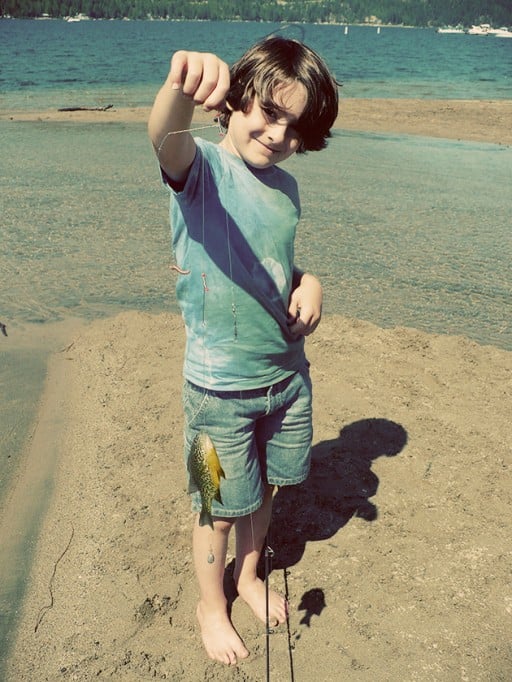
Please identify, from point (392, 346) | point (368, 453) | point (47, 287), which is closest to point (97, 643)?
point (368, 453)

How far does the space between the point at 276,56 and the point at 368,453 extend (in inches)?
89.4

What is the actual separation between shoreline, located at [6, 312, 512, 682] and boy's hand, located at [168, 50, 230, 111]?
198 centimetres

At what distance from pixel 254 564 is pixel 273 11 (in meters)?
158

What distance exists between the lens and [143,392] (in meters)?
4.23

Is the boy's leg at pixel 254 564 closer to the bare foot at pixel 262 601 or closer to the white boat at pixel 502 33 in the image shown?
the bare foot at pixel 262 601

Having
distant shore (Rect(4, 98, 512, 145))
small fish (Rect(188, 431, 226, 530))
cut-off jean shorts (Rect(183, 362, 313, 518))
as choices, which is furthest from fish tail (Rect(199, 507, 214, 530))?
distant shore (Rect(4, 98, 512, 145))

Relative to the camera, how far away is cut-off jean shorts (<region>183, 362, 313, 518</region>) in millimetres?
2312

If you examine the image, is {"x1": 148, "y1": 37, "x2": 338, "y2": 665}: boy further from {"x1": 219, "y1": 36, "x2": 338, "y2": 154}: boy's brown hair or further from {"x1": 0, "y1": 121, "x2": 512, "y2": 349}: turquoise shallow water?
{"x1": 0, "y1": 121, "x2": 512, "y2": 349}: turquoise shallow water

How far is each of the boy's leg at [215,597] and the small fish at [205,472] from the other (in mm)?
290

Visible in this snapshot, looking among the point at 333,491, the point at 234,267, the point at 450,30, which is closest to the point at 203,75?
the point at 234,267

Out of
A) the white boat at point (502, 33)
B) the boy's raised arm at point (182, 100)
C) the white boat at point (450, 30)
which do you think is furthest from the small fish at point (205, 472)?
the white boat at point (450, 30)

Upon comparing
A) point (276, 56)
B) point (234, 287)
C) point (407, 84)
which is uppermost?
point (276, 56)

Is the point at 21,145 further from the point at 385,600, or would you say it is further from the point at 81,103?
the point at 385,600

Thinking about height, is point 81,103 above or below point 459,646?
below
